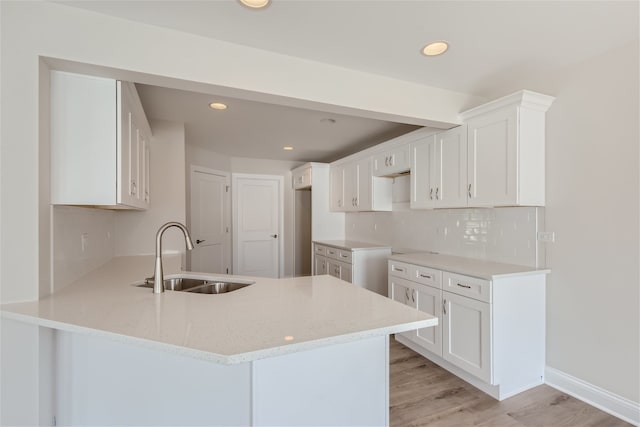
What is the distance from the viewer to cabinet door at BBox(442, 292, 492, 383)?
2.21 meters

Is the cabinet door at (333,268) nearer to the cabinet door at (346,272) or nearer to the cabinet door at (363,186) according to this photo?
the cabinet door at (346,272)

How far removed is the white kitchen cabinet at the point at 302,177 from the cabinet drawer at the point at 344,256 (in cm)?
151

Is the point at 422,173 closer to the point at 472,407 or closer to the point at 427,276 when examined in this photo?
the point at 427,276

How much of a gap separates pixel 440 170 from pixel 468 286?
44.3 inches

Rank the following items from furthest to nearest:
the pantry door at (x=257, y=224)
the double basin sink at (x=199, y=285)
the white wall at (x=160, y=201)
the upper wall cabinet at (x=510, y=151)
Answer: the pantry door at (x=257, y=224) < the white wall at (x=160, y=201) < the upper wall cabinet at (x=510, y=151) < the double basin sink at (x=199, y=285)

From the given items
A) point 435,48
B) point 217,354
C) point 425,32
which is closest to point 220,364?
point 217,354

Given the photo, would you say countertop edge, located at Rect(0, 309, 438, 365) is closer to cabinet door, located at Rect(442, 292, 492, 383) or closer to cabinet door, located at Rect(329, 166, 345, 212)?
cabinet door, located at Rect(442, 292, 492, 383)

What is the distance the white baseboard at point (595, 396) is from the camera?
6.39 ft

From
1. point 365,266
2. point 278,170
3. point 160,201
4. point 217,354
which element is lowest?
point 365,266

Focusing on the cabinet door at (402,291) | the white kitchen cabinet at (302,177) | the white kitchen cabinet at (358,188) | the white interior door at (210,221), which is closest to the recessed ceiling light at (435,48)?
the cabinet door at (402,291)

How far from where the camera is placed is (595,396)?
2.13m

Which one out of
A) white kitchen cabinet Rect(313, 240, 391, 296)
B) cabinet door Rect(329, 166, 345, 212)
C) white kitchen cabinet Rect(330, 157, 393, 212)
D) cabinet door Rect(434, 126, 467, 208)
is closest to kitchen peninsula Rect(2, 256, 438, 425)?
cabinet door Rect(434, 126, 467, 208)

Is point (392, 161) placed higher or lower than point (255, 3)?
lower

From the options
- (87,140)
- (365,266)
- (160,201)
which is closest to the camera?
(87,140)
